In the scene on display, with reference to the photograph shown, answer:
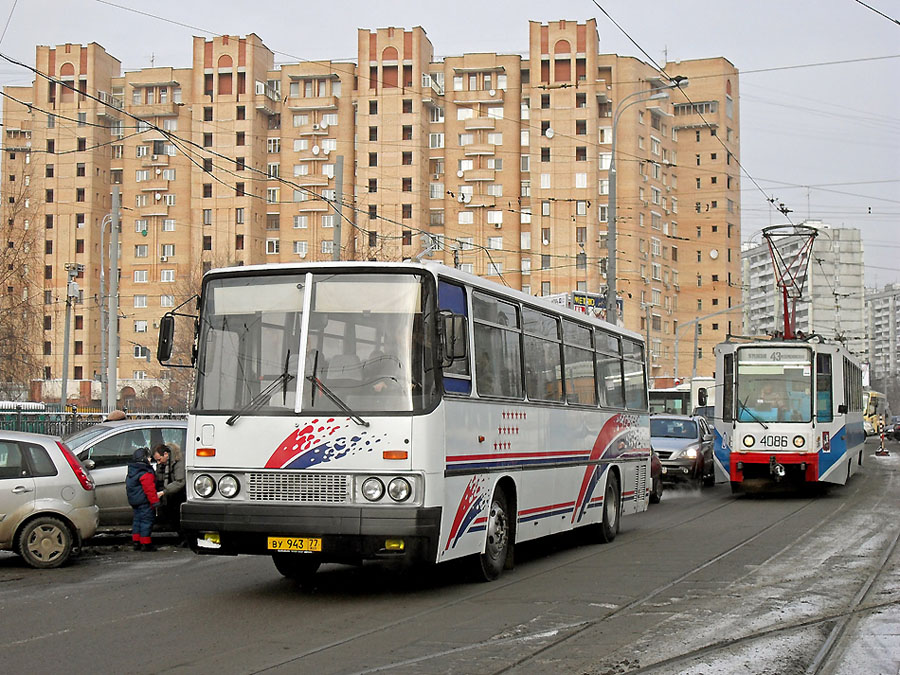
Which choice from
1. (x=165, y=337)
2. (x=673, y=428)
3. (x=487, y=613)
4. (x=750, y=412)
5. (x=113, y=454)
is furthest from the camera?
(x=673, y=428)

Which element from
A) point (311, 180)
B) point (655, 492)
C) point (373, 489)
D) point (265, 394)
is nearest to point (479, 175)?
point (311, 180)

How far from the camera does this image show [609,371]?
16.1m

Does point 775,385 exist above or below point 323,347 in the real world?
below

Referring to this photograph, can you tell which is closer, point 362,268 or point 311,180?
point 362,268

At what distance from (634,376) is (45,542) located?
8.76m

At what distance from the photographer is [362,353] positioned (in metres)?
9.95

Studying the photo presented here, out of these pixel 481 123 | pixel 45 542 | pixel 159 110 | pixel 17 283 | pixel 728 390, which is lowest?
pixel 45 542

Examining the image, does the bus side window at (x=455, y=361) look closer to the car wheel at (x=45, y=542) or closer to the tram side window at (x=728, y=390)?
the car wheel at (x=45, y=542)

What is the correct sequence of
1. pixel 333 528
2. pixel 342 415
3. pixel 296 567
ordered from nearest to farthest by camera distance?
pixel 333 528 < pixel 342 415 < pixel 296 567

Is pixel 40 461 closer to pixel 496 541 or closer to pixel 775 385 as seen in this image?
pixel 496 541

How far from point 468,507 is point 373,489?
1183mm

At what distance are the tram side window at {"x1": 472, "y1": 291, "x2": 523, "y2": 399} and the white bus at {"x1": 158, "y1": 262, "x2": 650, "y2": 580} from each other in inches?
1.5

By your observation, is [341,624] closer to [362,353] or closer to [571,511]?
[362,353]

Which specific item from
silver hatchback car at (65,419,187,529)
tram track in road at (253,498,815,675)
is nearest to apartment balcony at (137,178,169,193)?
silver hatchback car at (65,419,187,529)
